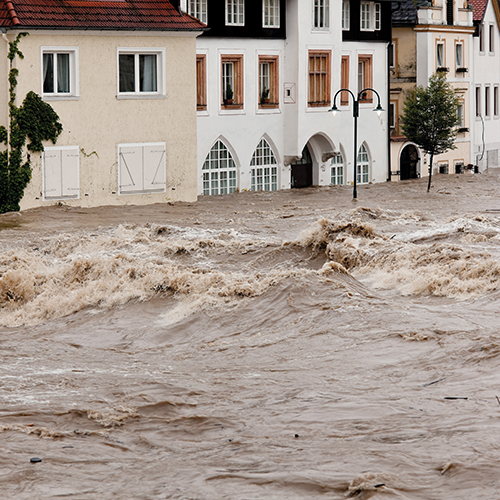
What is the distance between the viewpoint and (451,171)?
50500 mm

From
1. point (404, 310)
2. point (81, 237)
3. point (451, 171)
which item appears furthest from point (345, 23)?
point (404, 310)

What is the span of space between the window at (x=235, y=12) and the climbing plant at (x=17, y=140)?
9700 millimetres

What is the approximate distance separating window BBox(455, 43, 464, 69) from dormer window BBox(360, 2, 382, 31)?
25.1 feet

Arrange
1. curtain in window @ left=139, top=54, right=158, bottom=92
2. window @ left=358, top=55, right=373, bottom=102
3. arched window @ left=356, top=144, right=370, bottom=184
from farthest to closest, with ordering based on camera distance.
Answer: arched window @ left=356, top=144, right=370, bottom=184 < window @ left=358, top=55, right=373, bottom=102 < curtain in window @ left=139, top=54, right=158, bottom=92

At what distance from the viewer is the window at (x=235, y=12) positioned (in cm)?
3828

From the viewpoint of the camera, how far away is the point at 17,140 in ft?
102

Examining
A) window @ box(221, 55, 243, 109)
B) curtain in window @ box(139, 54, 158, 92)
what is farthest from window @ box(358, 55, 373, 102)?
curtain in window @ box(139, 54, 158, 92)

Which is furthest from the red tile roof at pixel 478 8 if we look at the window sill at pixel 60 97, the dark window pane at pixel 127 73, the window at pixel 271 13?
the window sill at pixel 60 97

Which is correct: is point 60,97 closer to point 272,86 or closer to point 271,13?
point 272,86

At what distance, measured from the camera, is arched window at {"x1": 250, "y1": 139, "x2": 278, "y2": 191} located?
39.9 meters

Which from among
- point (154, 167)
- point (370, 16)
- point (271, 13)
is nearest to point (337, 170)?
point (370, 16)

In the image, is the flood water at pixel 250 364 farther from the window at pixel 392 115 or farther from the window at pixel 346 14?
the window at pixel 392 115

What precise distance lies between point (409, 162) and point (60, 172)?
2031cm

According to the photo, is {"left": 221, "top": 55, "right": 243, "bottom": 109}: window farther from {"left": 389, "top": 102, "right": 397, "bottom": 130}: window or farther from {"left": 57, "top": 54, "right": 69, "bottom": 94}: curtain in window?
{"left": 389, "top": 102, "right": 397, "bottom": 130}: window
